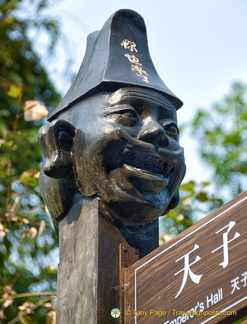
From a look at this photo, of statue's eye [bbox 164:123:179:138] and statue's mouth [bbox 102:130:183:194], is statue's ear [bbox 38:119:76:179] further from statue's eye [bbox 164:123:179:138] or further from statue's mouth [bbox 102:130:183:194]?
statue's eye [bbox 164:123:179:138]

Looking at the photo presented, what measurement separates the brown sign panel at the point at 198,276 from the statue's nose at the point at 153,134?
1.40 feet

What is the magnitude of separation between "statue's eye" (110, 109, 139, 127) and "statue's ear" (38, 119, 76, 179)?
17 cm

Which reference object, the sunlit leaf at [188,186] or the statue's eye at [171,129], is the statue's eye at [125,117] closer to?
the statue's eye at [171,129]

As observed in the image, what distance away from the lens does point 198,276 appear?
6.71ft

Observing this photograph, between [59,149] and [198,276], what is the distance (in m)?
0.77

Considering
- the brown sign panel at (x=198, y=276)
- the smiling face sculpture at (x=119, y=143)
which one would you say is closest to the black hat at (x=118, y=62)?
the smiling face sculpture at (x=119, y=143)

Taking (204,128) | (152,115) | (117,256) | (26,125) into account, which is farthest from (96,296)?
(204,128)

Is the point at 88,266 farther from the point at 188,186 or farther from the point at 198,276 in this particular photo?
the point at 188,186

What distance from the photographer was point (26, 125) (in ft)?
22.7

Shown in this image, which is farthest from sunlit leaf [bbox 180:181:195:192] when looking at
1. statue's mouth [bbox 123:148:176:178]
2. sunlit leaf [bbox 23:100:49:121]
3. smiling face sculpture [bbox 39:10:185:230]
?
statue's mouth [bbox 123:148:176:178]

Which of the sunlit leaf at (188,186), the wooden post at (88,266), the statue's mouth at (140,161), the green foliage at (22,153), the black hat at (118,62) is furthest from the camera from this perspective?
the green foliage at (22,153)

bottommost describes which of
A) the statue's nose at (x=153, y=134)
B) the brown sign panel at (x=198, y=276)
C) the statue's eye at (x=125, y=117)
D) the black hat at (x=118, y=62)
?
the brown sign panel at (x=198, y=276)

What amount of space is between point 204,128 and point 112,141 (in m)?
5.22

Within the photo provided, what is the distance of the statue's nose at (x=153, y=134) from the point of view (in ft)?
8.18
